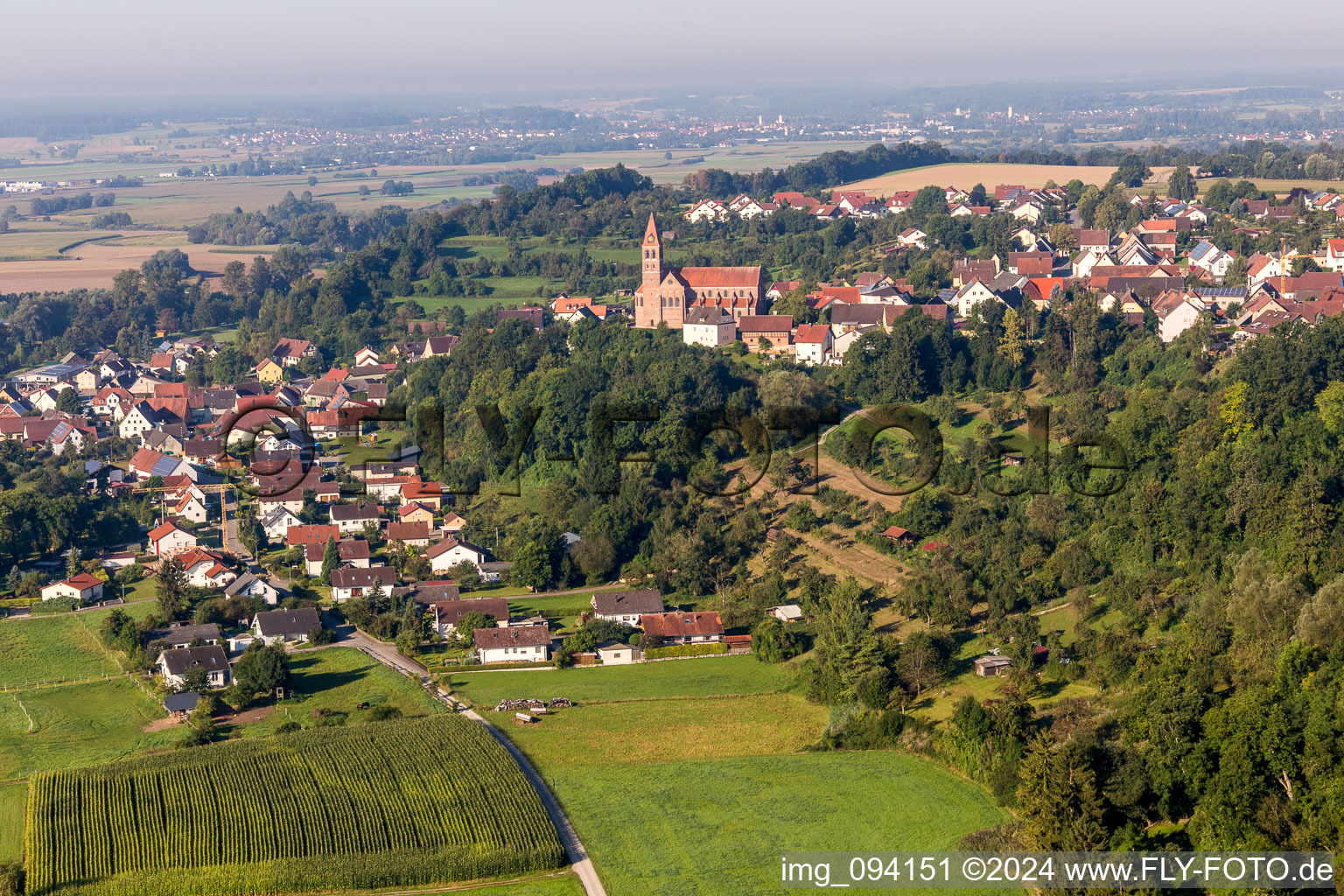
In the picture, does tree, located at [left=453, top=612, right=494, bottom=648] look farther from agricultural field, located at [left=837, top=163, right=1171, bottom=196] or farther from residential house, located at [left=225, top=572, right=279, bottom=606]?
agricultural field, located at [left=837, top=163, right=1171, bottom=196]

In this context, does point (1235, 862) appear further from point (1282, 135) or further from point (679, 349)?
point (1282, 135)

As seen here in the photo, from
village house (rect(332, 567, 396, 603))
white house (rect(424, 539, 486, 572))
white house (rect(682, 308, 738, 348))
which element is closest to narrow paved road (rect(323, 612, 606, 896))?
village house (rect(332, 567, 396, 603))

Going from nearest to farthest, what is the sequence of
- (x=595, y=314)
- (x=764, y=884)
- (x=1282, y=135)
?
Answer: 1. (x=764, y=884)
2. (x=595, y=314)
3. (x=1282, y=135)

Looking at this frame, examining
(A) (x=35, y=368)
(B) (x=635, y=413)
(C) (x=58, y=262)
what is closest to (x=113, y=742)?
(B) (x=635, y=413)

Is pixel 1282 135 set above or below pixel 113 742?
above

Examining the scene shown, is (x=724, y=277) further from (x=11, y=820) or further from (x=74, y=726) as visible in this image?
(x=11, y=820)

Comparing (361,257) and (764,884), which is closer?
(764,884)

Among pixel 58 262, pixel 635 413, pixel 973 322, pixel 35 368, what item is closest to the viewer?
pixel 635 413

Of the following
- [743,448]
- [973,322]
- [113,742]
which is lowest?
[113,742]
